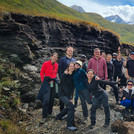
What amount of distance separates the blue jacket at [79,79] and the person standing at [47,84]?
1.23 meters

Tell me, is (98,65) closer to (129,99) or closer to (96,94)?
(96,94)

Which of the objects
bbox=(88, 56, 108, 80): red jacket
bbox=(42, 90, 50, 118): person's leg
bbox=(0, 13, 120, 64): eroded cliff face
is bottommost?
bbox=(42, 90, 50, 118): person's leg

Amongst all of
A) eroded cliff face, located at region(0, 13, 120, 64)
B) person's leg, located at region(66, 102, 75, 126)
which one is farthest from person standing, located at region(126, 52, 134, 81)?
eroded cliff face, located at region(0, 13, 120, 64)

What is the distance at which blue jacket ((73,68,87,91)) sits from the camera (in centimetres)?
506

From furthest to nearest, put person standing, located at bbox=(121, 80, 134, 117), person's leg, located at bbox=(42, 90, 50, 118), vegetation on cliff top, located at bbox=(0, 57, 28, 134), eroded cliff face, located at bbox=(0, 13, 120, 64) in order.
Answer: eroded cliff face, located at bbox=(0, 13, 120, 64) < person standing, located at bbox=(121, 80, 134, 117) < person's leg, located at bbox=(42, 90, 50, 118) < vegetation on cliff top, located at bbox=(0, 57, 28, 134)

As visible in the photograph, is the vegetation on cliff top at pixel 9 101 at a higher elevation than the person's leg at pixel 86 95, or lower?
lower

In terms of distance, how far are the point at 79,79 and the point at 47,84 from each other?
62.8 inches

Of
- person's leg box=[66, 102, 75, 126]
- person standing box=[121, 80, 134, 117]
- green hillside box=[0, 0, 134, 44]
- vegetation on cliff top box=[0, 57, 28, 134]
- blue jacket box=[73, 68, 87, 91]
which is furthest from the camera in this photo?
green hillside box=[0, 0, 134, 44]

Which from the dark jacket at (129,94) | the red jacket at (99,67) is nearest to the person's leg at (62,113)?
the red jacket at (99,67)

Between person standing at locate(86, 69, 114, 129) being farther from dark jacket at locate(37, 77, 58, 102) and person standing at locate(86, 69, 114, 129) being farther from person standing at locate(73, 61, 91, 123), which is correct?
dark jacket at locate(37, 77, 58, 102)

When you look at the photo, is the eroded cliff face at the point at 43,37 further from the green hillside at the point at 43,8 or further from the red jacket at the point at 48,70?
the red jacket at the point at 48,70

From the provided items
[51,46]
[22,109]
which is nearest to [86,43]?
[51,46]

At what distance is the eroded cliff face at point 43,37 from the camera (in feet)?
32.2

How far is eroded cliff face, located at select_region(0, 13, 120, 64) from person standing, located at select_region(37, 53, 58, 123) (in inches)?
191
